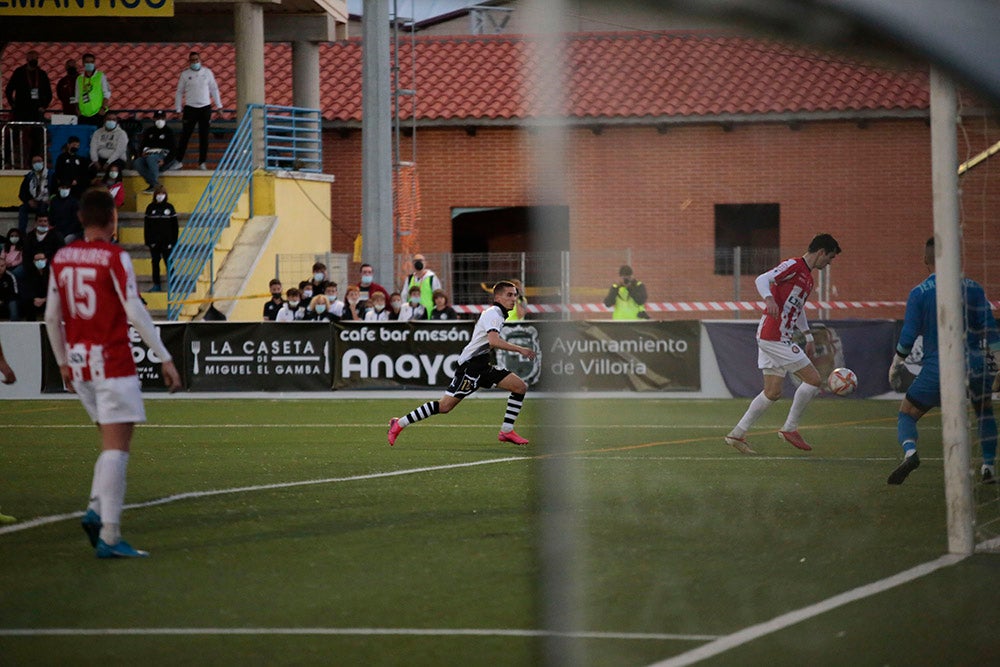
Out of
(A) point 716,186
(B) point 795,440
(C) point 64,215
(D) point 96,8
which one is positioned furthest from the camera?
(D) point 96,8

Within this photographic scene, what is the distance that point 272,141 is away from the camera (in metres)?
28.4

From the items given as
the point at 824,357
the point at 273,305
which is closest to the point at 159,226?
the point at 273,305

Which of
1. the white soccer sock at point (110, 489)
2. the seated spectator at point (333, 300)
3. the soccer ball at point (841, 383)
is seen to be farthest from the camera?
the seated spectator at point (333, 300)

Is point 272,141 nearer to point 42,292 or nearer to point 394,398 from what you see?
point 42,292

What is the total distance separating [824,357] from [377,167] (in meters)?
7.72

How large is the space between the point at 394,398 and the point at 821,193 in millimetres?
17619

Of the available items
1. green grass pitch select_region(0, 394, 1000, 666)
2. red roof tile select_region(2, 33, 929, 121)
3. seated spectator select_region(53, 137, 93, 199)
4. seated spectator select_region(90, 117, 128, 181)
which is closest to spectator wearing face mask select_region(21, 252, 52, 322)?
seated spectator select_region(53, 137, 93, 199)

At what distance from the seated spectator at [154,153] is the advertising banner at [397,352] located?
20.9 feet

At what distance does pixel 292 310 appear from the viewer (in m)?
22.3

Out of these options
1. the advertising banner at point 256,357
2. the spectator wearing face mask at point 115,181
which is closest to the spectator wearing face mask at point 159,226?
the spectator wearing face mask at point 115,181

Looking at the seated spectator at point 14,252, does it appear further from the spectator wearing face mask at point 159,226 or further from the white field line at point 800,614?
the white field line at point 800,614

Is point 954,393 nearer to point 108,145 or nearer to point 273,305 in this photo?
point 273,305

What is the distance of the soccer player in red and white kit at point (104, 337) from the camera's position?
7258mm

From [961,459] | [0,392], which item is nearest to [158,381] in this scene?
[0,392]
